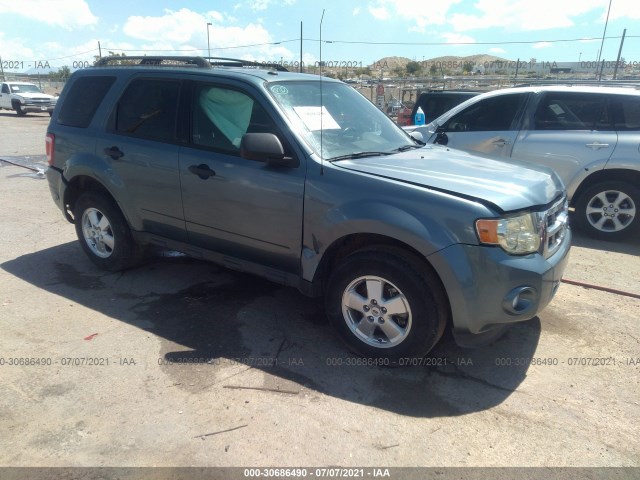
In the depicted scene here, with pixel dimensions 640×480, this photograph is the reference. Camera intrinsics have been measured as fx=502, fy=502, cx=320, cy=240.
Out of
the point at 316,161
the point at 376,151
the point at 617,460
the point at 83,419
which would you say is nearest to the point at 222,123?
the point at 316,161

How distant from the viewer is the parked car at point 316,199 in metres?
3.01

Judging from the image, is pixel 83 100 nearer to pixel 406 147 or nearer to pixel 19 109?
pixel 406 147

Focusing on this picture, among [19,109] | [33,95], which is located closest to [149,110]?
[33,95]

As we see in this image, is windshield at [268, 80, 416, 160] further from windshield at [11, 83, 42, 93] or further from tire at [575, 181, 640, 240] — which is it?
windshield at [11, 83, 42, 93]

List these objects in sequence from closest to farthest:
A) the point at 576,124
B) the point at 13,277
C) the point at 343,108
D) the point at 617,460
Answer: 1. the point at 617,460
2. the point at 343,108
3. the point at 13,277
4. the point at 576,124

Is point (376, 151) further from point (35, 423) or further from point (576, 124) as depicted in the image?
point (576, 124)

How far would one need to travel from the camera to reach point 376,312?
3.34 meters

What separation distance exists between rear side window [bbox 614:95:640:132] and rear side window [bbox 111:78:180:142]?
5.13 meters

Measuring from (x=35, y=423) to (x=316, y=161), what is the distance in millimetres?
2305

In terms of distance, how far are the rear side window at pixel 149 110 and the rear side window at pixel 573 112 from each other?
4.61 metres

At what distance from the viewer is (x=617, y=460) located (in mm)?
2590

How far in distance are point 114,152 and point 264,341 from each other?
2.23 m

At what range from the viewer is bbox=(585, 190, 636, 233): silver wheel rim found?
5.98m

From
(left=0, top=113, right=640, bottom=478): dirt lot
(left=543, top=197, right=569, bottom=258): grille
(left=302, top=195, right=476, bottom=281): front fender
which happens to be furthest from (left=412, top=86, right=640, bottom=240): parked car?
(left=302, top=195, right=476, bottom=281): front fender
